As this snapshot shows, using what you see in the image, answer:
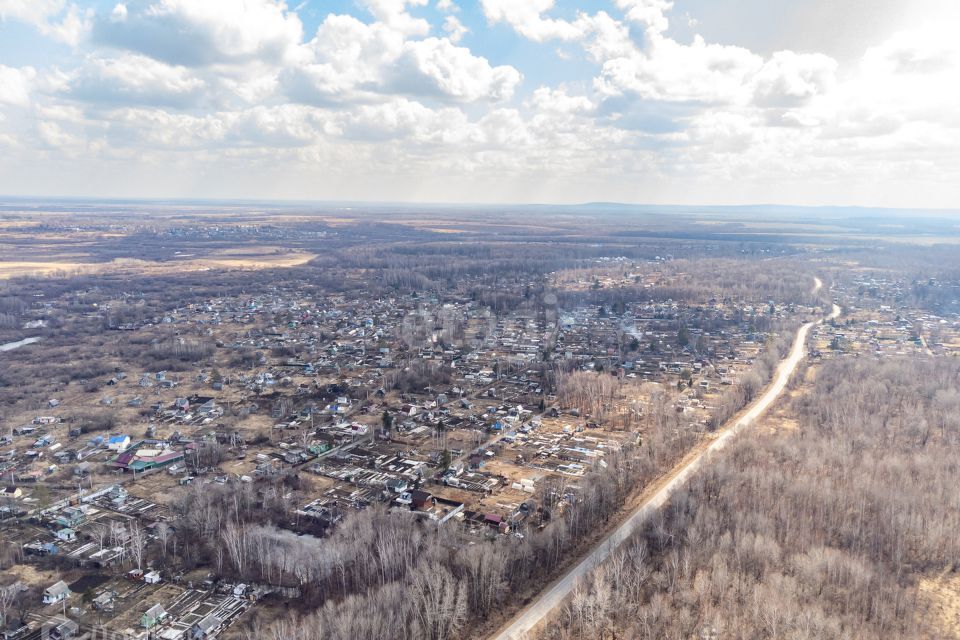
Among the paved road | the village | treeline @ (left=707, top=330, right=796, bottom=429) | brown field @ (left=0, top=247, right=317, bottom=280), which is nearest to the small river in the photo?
the village

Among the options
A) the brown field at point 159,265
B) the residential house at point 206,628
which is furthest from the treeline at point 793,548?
the brown field at point 159,265

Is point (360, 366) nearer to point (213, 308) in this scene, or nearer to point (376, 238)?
point (213, 308)

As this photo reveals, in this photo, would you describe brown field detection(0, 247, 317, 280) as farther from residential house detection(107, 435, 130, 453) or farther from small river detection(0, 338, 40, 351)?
residential house detection(107, 435, 130, 453)

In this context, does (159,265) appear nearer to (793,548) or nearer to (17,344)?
(17,344)

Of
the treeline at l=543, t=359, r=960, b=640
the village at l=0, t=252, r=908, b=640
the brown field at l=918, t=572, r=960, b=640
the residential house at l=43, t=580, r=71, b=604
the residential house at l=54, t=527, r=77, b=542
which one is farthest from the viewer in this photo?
the residential house at l=54, t=527, r=77, b=542

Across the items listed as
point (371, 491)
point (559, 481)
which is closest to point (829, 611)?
point (559, 481)

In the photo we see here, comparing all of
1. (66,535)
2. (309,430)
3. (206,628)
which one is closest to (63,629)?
(206,628)
